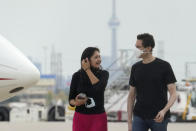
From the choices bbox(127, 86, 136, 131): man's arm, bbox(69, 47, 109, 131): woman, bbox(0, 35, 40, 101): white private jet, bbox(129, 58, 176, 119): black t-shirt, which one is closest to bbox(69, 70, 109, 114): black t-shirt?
bbox(69, 47, 109, 131): woman

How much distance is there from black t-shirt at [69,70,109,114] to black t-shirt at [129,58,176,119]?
1.43 feet

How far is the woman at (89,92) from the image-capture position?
6191 mm

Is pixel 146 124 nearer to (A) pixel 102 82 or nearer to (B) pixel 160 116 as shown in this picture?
(B) pixel 160 116

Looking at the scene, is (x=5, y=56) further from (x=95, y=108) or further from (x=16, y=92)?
(x=95, y=108)

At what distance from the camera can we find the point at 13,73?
26.9 ft

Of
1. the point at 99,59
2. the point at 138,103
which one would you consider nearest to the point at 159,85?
the point at 138,103

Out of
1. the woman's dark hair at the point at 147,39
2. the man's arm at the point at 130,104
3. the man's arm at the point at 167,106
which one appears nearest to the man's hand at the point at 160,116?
the man's arm at the point at 167,106

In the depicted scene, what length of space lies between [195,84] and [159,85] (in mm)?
25169

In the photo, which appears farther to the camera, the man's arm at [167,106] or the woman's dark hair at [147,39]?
the woman's dark hair at [147,39]

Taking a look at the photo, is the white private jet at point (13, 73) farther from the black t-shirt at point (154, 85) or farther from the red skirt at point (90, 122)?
the black t-shirt at point (154, 85)

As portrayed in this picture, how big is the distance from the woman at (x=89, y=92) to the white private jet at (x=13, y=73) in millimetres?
2094

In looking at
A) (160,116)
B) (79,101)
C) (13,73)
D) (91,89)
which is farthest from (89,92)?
(13,73)

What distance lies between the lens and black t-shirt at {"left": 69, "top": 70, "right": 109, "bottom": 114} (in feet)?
20.5

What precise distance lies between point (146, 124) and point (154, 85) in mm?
460
